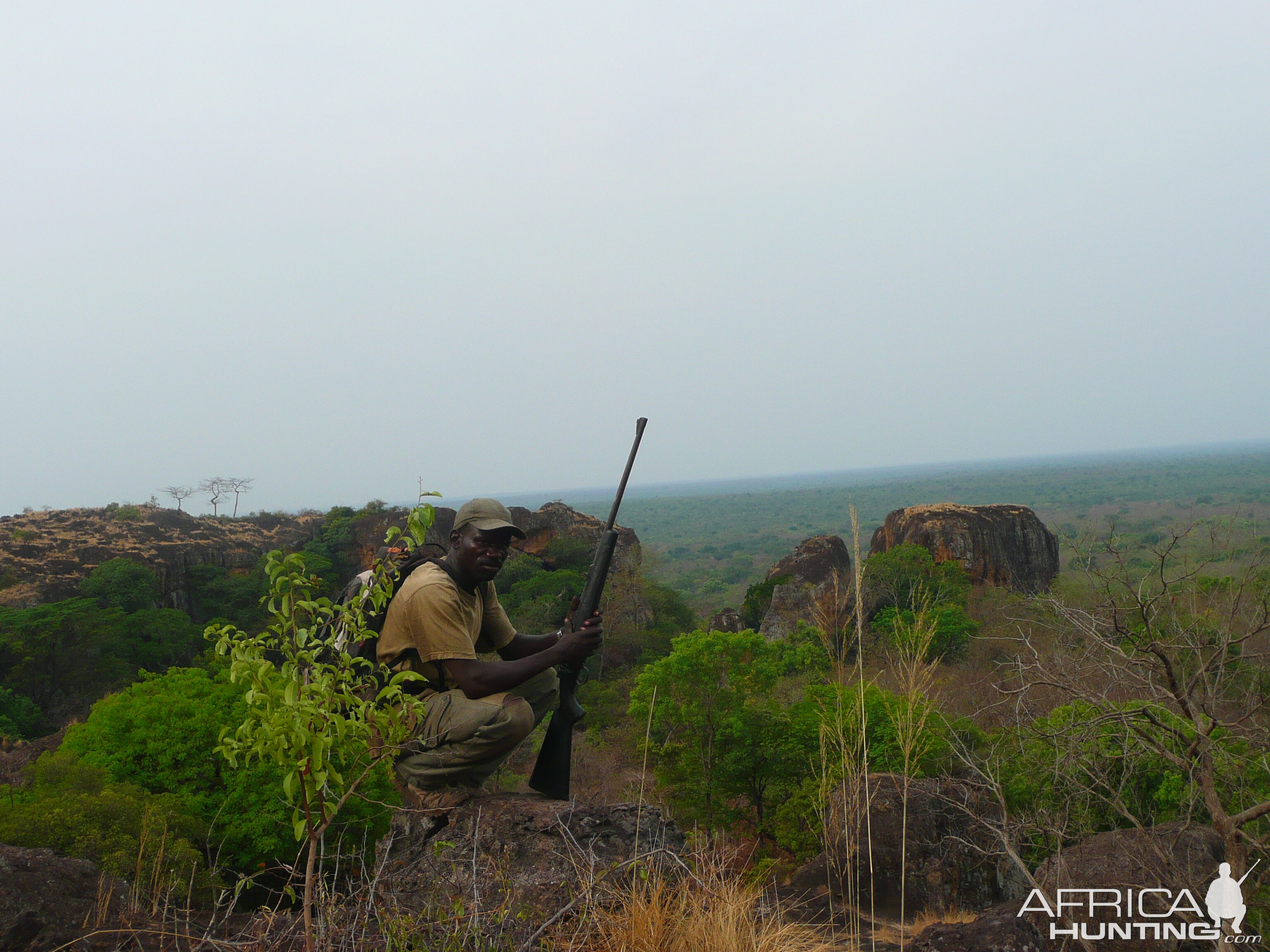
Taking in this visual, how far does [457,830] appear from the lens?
3.77 m

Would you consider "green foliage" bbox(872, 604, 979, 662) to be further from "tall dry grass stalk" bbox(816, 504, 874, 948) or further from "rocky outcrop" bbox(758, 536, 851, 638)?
"tall dry grass stalk" bbox(816, 504, 874, 948)

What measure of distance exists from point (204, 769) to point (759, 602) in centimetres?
2798

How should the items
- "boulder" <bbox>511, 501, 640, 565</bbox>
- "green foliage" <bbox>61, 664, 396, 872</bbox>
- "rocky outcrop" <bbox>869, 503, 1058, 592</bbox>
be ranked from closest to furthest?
"green foliage" <bbox>61, 664, 396, 872</bbox> < "rocky outcrop" <bbox>869, 503, 1058, 592</bbox> < "boulder" <bbox>511, 501, 640, 565</bbox>

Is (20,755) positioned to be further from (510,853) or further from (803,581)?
(803,581)

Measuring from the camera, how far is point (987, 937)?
12.2 ft

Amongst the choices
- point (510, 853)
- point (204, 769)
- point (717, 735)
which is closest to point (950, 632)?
point (717, 735)

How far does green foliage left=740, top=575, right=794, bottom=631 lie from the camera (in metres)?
33.8

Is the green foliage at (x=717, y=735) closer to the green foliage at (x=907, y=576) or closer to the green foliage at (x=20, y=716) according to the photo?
the green foliage at (x=907, y=576)

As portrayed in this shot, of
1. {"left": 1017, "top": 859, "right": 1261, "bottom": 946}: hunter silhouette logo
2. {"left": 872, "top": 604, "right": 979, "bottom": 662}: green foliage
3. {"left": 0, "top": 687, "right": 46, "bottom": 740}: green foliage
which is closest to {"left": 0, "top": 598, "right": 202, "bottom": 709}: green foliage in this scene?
{"left": 0, "top": 687, "right": 46, "bottom": 740}: green foliage

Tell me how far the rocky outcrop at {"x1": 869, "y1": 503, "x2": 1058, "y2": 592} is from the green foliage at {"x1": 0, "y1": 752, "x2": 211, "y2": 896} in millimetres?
A: 32072

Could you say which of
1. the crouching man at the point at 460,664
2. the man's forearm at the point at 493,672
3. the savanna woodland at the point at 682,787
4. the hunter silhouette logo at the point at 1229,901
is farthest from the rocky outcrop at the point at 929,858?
the man's forearm at the point at 493,672

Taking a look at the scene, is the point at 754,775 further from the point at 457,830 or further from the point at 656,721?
the point at 457,830

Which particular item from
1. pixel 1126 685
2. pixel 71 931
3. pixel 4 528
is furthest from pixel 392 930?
pixel 4 528

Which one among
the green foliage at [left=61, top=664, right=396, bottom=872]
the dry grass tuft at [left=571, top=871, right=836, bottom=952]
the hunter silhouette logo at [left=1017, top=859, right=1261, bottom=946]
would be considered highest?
the dry grass tuft at [left=571, top=871, right=836, bottom=952]
